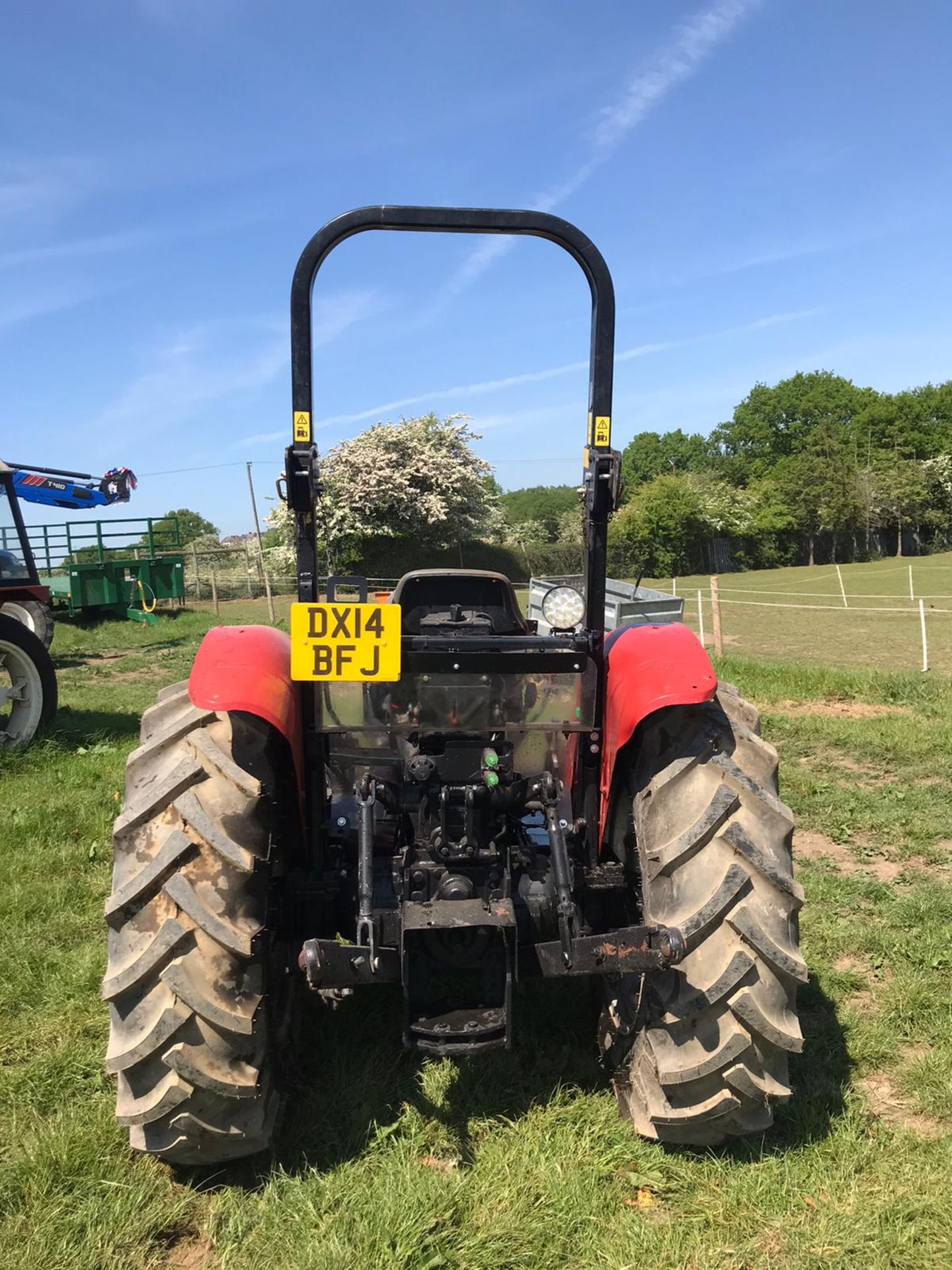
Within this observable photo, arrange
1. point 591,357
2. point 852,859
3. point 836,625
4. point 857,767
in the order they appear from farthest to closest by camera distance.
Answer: point 836,625, point 857,767, point 852,859, point 591,357

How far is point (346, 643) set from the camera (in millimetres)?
2791

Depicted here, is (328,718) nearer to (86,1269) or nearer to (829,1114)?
(86,1269)

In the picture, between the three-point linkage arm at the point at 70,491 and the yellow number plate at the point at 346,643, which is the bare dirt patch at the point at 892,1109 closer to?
the yellow number plate at the point at 346,643

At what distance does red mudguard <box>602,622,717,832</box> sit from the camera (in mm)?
2893

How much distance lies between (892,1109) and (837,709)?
6.94 meters

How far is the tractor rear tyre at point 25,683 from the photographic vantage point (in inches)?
309

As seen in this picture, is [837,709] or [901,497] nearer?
[837,709]

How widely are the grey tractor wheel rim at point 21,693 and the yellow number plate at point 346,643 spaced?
239 inches

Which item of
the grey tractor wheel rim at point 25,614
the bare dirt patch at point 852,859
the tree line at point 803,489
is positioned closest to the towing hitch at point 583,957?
the bare dirt patch at point 852,859

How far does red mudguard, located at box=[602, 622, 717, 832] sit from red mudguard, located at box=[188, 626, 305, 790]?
1.05m

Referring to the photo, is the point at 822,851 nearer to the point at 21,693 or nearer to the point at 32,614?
the point at 21,693

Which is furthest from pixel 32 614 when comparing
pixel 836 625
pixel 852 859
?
pixel 836 625

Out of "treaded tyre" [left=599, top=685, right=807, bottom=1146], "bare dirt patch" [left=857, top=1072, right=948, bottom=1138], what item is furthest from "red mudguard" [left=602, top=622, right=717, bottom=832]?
"bare dirt patch" [left=857, top=1072, right=948, bottom=1138]

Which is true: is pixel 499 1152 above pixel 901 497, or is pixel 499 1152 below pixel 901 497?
below
